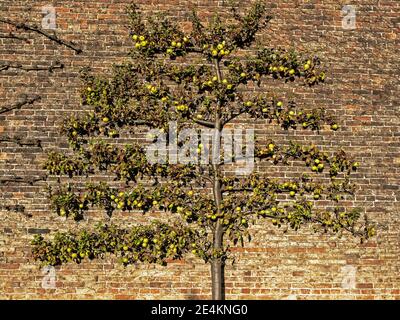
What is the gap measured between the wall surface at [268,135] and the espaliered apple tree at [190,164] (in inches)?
6.6

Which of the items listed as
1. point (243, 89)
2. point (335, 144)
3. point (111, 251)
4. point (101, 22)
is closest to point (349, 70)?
point (335, 144)

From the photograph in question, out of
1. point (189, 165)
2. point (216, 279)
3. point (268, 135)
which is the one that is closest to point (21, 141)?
point (189, 165)

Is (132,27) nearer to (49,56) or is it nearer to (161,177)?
(49,56)

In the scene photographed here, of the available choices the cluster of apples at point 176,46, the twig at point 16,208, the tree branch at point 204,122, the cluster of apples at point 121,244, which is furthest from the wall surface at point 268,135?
the tree branch at point 204,122

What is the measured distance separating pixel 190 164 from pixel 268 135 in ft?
3.40

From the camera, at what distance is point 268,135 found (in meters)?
6.35

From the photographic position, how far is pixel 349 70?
21.3ft

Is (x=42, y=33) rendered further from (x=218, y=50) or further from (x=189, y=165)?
(x=189, y=165)

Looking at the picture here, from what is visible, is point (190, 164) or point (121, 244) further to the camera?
point (190, 164)

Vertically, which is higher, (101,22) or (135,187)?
(101,22)

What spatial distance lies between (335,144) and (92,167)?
9.87 feet

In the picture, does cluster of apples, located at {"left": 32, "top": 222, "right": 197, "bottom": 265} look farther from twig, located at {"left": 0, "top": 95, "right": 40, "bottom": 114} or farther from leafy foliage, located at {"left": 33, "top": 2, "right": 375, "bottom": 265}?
twig, located at {"left": 0, "top": 95, "right": 40, "bottom": 114}

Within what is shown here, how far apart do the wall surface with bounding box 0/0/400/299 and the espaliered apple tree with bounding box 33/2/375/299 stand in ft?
0.55

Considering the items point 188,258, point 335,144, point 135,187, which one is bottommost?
point 188,258
